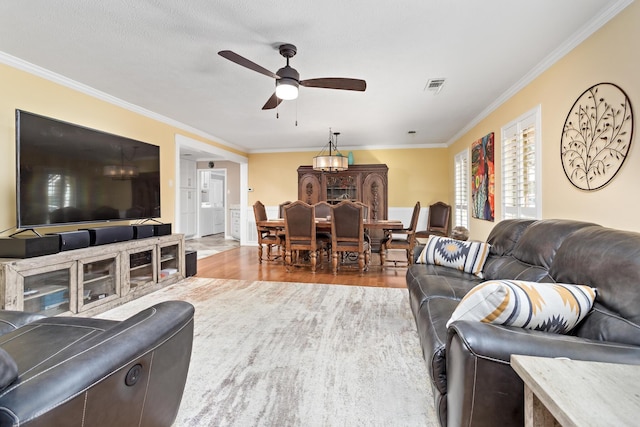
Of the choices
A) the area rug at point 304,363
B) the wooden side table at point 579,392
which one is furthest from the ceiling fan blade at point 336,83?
the wooden side table at point 579,392

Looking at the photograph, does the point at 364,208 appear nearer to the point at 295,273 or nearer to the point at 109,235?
the point at 295,273

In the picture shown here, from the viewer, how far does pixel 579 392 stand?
0.70 meters

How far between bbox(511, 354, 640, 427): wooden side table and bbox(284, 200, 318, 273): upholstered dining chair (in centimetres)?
345

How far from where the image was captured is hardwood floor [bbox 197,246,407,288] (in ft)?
12.8

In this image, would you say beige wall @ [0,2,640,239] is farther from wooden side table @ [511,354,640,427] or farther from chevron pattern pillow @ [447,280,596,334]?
wooden side table @ [511,354,640,427]

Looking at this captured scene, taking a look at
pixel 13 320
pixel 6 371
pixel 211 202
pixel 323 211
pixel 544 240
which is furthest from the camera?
pixel 211 202

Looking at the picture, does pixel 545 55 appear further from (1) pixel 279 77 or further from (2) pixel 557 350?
(2) pixel 557 350

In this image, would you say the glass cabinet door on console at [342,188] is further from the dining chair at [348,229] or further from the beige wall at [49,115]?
the beige wall at [49,115]

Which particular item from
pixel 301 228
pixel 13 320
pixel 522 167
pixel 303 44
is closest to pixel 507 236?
pixel 522 167

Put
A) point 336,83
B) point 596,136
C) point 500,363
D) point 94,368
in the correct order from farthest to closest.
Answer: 1. point 336,83
2. point 596,136
3. point 500,363
4. point 94,368

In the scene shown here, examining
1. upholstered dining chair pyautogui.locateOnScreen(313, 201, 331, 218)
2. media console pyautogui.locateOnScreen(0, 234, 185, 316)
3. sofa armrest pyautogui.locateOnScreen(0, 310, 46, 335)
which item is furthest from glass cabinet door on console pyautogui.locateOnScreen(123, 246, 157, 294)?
upholstered dining chair pyautogui.locateOnScreen(313, 201, 331, 218)

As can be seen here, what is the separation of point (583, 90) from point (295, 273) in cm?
363

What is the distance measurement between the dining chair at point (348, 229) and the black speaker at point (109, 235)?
2416mm

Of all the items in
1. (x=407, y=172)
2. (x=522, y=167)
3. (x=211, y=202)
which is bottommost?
(x=211, y=202)
